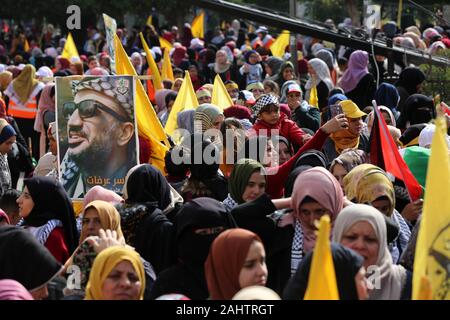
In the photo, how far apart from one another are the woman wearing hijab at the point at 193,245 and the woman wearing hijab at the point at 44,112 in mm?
8188

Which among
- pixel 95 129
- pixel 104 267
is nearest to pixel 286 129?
pixel 95 129

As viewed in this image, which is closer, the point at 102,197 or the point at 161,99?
the point at 102,197

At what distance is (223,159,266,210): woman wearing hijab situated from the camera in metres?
7.59

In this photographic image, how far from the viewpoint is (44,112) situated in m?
15.0

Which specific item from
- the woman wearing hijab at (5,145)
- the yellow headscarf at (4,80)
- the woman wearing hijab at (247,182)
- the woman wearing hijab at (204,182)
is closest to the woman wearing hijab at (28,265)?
the woman wearing hijab at (247,182)

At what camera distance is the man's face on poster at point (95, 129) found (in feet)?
30.9

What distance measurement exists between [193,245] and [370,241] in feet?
2.88

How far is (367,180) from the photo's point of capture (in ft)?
24.0

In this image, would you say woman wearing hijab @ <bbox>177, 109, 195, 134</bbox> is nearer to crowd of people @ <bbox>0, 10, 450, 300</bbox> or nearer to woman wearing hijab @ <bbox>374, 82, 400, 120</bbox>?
crowd of people @ <bbox>0, 10, 450, 300</bbox>

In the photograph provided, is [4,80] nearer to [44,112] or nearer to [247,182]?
[44,112]

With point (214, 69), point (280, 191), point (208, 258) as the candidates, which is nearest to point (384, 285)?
point (208, 258)

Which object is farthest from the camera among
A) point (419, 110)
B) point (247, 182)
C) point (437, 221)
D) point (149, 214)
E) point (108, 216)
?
point (419, 110)
